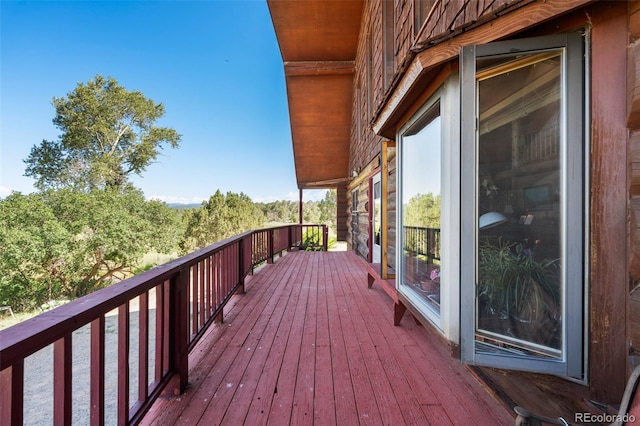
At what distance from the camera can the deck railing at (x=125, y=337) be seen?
2.54ft

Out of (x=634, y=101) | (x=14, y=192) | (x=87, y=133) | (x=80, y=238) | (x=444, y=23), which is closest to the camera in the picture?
(x=634, y=101)

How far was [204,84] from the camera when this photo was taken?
88.5 feet

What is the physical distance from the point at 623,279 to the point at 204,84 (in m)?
30.9

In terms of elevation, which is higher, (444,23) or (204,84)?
(204,84)

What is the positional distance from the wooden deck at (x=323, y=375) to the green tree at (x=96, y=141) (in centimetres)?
1818

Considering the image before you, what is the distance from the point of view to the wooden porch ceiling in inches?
235

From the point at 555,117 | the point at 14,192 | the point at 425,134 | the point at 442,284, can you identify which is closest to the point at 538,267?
the point at 442,284

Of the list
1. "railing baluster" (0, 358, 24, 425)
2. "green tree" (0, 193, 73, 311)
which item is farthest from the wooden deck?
"green tree" (0, 193, 73, 311)

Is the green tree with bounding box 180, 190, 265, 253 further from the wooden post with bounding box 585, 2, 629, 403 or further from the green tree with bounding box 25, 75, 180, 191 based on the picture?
the wooden post with bounding box 585, 2, 629, 403

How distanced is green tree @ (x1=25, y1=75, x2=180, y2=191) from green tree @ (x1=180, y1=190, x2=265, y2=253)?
4.71 meters

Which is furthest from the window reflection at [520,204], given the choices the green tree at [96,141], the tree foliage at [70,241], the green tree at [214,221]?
the green tree at [96,141]

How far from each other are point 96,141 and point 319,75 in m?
16.6

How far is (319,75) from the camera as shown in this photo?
24.6ft

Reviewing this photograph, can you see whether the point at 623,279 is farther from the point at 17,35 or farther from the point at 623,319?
the point at 17,35
